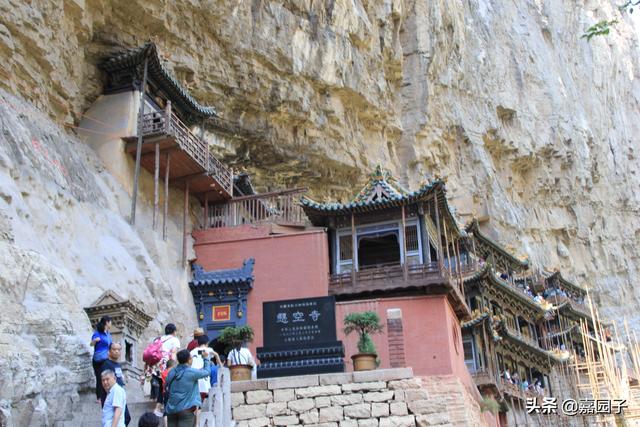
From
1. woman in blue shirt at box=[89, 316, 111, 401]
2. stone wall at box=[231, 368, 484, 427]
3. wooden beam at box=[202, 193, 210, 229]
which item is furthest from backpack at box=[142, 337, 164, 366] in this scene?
wooden beam at box=[202, 193, 210, 229]

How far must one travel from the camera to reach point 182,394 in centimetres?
782

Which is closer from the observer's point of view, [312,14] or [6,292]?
[6,292]

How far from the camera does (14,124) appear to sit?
1454 cm

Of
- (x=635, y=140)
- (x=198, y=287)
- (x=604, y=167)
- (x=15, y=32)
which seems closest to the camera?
(x=15, y=32)

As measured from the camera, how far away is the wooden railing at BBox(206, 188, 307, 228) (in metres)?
20.9

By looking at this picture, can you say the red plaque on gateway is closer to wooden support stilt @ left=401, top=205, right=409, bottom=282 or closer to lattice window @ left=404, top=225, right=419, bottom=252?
wooden support stilt @ left=401, top=205, right=409, bottom=282

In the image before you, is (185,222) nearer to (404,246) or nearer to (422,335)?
(404,246)

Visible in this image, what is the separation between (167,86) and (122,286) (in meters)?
7.33

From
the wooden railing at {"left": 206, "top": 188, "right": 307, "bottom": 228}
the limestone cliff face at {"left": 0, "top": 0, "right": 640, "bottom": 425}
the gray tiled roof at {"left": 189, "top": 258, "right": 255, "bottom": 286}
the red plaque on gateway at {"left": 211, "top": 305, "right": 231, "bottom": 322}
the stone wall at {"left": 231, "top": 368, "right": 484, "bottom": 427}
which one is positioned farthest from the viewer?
the wooden railing at {"left": 206, "top": 188, "right": 307, "bottom": 228}

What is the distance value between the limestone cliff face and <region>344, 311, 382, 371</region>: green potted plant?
4.39m

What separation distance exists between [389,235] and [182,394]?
1283 cm

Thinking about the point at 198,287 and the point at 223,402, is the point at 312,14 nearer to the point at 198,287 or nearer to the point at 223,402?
the point at 198,287

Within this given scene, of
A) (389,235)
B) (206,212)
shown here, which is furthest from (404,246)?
(206,212)

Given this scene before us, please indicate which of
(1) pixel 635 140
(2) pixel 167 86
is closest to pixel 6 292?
(2) pixel 167 86
